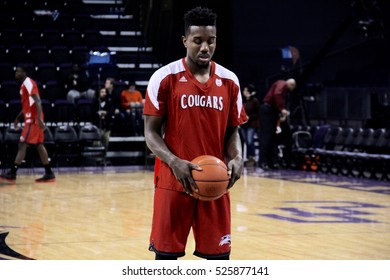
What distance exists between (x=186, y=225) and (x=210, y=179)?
37cm

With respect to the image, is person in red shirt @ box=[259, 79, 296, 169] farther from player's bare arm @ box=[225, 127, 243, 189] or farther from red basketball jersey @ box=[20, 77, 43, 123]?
player's bare arm @ box=[225, 127, 243, 189]

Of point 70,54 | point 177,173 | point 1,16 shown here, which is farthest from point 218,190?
point 1,16

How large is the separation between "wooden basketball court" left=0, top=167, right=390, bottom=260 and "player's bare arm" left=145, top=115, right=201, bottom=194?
8.87 ft

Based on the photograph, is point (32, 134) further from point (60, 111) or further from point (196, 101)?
point (196, 101)

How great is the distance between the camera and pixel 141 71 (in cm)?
1992

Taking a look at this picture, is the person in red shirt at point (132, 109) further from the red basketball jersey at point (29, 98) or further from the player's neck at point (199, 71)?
the player's neck at point (199, 71)

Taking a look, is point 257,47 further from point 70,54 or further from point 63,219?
point 63,219

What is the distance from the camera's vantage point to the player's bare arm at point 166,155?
14.9ft

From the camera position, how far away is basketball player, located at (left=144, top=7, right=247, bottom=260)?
4672mm

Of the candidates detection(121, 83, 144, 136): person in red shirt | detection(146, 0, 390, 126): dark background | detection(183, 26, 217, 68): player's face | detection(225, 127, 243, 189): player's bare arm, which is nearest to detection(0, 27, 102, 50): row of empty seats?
detection(146, 0, 390, 126): dark background

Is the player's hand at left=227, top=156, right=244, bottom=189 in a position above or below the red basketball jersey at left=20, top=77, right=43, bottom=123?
above

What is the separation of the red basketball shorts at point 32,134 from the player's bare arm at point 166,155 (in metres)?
8.73

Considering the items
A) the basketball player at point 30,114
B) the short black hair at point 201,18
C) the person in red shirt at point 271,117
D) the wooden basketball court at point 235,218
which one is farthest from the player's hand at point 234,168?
the person in red shirt at point 271,117
